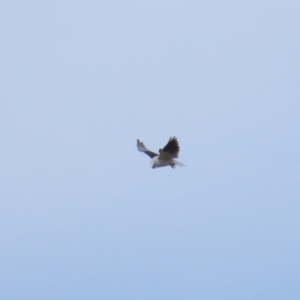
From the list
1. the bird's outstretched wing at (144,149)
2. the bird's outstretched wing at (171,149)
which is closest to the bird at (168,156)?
the bird's outstretched wing at (171,149)

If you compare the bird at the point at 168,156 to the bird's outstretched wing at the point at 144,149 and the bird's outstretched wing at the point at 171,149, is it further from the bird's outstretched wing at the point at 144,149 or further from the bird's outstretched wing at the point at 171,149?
the bird's outstretched wing at the point at 144,149

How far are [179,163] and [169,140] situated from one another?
2.30 ft

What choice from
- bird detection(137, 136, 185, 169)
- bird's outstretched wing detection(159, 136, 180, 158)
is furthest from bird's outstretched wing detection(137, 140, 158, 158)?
bird's outstretched wing detection(159, 136, 180, 158)

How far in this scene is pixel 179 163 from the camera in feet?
68.9

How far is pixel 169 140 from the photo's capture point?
2095 centimetres

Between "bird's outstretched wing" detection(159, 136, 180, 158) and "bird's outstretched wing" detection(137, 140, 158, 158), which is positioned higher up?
"bird's outstretched wing" detection(137, 140, 158, 158)

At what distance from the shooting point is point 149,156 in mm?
22531

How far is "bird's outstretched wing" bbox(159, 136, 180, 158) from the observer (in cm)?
2094

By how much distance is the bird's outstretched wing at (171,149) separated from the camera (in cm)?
2094

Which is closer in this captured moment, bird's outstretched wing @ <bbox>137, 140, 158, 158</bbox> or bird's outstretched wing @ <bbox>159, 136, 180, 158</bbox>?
bird's outstretched wing @ <bbox>159, 136, 180, 158</bbox>

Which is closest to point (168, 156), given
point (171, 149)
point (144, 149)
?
point (171, 149)

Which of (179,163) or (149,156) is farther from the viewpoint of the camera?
(149,156)

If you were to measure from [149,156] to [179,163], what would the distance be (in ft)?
5.71

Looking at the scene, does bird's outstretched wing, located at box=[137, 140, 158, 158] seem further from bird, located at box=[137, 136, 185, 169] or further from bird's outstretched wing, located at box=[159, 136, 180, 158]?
bird's outstretched wing, located at box=[159, 136, 180, 158]
